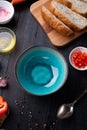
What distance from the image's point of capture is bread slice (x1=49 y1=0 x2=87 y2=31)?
1.67 meters

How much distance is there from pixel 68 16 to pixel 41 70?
32 centimetres

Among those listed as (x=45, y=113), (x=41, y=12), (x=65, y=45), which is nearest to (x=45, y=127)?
(x=45, y=113)

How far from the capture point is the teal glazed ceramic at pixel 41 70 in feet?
4.96

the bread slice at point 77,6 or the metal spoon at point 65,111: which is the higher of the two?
the bread slice at point 77,6

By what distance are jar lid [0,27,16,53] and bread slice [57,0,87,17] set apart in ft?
1.03

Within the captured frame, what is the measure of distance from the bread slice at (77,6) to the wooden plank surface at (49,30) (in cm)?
9

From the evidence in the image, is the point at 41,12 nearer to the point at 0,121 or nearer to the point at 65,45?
the point at 65,45

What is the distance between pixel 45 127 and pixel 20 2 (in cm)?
66

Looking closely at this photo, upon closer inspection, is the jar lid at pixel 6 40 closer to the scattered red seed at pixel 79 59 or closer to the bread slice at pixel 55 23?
the bread slice at pixel 55 23

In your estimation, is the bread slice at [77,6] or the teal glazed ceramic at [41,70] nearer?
the teal glazed ceramic at [41,70]

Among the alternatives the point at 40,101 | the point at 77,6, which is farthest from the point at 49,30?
the point at 40,101

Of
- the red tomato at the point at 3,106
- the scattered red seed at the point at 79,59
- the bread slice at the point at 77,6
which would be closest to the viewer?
the red tomato at the point at 3,106

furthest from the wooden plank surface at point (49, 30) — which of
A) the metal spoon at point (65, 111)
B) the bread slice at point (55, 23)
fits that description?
the metal spoon at point (65, 111)

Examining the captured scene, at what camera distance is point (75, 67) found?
1.58 meters
